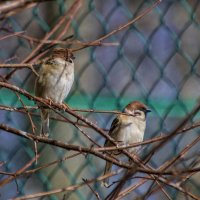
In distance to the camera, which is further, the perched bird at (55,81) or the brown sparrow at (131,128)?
the brown sparrow at (131,128)

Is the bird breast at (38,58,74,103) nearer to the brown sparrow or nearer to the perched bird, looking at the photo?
the perched bird

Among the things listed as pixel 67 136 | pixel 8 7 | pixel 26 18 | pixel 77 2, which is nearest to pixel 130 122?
pixel 67 136

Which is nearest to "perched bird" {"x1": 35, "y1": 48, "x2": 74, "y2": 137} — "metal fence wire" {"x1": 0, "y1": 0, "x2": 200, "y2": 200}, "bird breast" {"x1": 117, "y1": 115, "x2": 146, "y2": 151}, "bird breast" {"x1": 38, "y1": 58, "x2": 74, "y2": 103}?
"bird breast" {"x1": 38, "y1": 58, "x2": 74, "y2": 103}

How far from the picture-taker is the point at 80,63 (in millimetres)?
4328

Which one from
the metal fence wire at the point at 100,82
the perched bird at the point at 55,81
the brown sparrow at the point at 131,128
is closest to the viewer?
the perched bird at the point at 55,81

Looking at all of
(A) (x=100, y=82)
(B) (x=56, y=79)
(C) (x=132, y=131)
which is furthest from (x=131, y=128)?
(A) (x=100, y=82)

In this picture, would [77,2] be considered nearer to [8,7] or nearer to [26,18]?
[8,7]

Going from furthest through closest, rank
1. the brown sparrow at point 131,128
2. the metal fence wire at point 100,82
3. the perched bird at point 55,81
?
1. the metal fence wire at point 100,82
2. the brown sparrow at point 131,128
3. the perched bird at point 55,81

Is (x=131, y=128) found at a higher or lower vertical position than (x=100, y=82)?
lower

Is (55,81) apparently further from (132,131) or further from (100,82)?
(100,82)

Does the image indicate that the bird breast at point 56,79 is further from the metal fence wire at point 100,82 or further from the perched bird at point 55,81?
the metal fence wire at point 100,82

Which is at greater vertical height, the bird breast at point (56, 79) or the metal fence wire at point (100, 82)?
the metal fence wire at point (100, 82)

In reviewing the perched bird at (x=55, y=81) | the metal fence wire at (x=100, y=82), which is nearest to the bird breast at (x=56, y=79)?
the perched bird at (x=55, y=81)

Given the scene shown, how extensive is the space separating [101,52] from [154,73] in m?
0.43
